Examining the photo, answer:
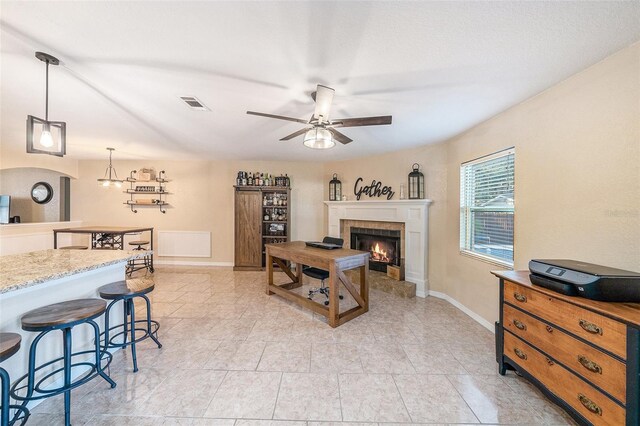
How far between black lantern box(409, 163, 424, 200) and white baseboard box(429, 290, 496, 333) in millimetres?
1593

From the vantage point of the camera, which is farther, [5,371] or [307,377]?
[307,377]

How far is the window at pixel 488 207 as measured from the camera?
2641 mm

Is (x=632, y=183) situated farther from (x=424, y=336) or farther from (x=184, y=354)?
(x=184, y=354)

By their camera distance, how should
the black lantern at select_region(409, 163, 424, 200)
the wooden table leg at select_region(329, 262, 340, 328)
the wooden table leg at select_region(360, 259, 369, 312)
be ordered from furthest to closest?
the black lantern at select_region(409, 163, 424, 200), the wooden table leg at select_region(360, 259, 369, 312), the wooden table leg at select_region(329, 262, 340, 328)

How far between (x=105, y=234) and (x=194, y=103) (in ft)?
12.5

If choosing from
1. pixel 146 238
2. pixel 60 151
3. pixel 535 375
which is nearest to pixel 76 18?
pixel 60 151

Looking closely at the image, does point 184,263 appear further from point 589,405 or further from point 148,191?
point 589,405

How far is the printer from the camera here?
1341 millimetres

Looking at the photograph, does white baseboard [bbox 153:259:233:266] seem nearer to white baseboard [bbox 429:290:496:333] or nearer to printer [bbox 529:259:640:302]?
white baseboard [bbox 429:290:496:333]

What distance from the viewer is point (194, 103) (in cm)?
245

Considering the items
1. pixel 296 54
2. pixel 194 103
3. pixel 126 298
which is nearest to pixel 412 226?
pixel 296 54

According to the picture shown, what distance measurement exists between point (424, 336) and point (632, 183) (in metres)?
2.11

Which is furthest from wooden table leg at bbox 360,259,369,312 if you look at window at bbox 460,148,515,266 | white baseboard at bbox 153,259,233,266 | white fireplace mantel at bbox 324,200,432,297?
white baseboard at bbox 153,259,233,266

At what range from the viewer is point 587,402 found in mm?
1365
